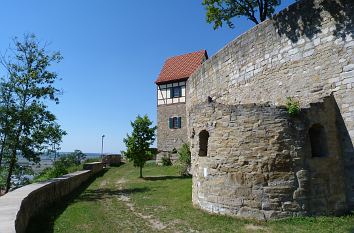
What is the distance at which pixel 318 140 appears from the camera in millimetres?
9258

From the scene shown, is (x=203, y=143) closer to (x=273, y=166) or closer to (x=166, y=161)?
(x=273, y=166)

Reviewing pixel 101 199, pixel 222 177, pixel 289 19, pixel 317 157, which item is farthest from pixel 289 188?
pixel 101 199

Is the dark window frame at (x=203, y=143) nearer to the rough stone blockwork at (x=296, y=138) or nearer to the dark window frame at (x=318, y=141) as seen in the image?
the rough stone blockwork at (x=296, y=138)

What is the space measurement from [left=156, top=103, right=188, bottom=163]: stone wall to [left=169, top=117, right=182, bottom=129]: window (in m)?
0.30

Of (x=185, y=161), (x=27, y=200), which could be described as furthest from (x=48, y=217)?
(x=185, y=161)

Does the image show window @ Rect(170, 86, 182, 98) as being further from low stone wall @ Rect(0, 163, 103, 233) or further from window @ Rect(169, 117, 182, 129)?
low stone wall @ Rect(0, 163, 103, 233)

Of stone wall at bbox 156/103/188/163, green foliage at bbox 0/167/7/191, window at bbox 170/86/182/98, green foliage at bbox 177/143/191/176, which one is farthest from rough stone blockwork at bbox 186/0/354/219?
window at bbox 170/86/182/98

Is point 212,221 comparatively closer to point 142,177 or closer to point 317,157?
point 317,157

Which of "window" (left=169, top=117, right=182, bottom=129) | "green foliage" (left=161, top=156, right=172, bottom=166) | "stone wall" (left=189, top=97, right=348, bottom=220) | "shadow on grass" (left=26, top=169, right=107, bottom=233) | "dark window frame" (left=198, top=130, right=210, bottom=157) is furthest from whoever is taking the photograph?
"window" (left=169, top=117, right=182, bottom=129)

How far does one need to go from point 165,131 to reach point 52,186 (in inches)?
899

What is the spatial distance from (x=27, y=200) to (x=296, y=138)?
6.88 meters

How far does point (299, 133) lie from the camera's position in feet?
28.6

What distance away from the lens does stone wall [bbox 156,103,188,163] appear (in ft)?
108

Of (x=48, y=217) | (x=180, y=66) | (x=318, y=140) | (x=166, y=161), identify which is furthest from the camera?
(x=180, y=66)
